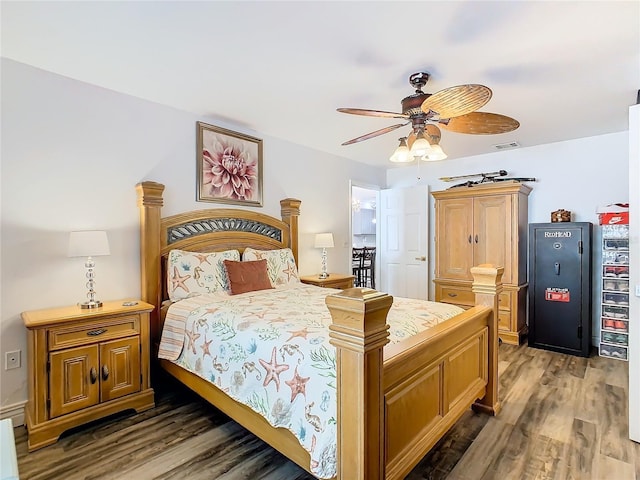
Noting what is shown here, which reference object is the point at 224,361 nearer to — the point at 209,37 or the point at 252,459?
the point at 252,459

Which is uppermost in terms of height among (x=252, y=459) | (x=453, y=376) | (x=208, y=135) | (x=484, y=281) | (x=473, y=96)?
(x=208, y=135)

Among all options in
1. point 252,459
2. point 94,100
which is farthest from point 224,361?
point 94,100

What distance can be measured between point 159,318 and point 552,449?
2.97m

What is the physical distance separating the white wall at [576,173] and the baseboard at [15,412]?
181 inches

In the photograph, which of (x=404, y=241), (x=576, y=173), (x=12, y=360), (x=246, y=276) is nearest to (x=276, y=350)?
(x=246, y=276)

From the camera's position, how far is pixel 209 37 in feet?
6.65

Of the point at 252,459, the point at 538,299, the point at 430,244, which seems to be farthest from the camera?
the point at 430,244

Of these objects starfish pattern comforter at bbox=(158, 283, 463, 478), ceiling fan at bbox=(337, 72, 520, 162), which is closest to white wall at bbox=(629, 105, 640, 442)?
ceiling fan at bbox=(337, 72, 520, 162)

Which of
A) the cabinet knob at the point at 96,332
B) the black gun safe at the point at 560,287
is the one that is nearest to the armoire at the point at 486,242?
the black gun safe at the point at 560,287

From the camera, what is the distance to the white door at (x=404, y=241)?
516 centimetres

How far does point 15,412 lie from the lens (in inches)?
91.9

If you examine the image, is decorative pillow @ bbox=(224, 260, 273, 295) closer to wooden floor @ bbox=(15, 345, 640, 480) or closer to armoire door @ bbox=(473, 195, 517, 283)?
wooden floor @ bbox=(15, 345, 640, 480)

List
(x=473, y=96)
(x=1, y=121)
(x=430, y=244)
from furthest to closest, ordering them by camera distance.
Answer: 1. (x=430, y=244)
2. (x=1, y=121)
3. (x=473, y=96)

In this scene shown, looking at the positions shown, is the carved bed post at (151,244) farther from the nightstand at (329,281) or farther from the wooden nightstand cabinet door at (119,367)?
the nightstand at (329,281)
